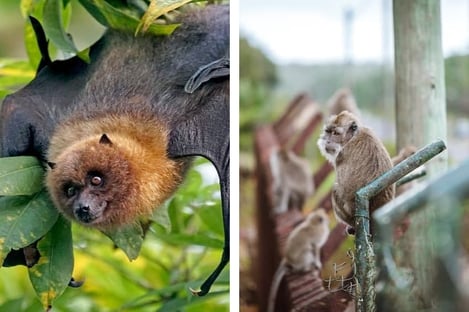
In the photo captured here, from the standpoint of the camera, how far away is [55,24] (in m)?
1.75

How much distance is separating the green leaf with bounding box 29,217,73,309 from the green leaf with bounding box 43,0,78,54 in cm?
34

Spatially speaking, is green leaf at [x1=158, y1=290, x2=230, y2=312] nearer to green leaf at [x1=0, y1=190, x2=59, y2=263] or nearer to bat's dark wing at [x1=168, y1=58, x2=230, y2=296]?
Answer: bat's dark wing at [x1=168, y1=58, x2=230, y2=296]

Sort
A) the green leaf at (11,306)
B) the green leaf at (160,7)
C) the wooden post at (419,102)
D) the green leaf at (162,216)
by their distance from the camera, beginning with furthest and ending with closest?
the green leaf at (11,306)
the green leaf at (162,216)
the wooden post at (419,102)
the green leaf at (160,7)

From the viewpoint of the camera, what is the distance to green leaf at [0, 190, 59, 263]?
5.42ft

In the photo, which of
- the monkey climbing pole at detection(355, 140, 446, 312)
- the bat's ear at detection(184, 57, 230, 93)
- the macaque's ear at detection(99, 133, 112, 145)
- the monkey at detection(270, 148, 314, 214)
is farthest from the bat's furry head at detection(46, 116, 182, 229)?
the monkey climbing pole at detection(355, 140, 446, 312)

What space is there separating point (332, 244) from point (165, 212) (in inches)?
13.6

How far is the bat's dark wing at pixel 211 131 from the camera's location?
1779mm

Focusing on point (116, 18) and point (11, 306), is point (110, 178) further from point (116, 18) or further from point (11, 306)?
point (11, 306)

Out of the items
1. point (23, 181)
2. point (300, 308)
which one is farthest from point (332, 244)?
point (23, 181)

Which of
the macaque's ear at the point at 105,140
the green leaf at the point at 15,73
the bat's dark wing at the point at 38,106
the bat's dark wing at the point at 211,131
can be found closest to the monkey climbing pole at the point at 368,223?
the bat's dark wing at the point at 211,131

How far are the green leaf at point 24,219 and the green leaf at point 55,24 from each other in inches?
11.3

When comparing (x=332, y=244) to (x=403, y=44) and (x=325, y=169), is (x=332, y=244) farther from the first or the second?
(x=403, y=44)

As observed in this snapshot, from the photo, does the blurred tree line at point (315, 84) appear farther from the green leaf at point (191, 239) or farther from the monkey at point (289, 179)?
the green leaf at point (191, 239)

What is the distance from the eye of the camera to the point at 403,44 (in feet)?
5.78
